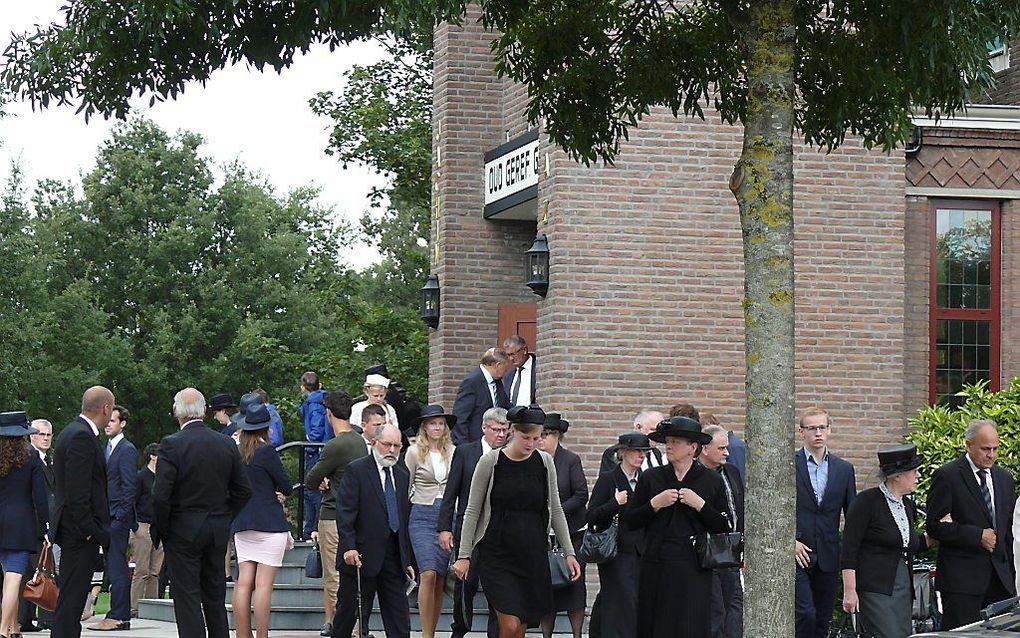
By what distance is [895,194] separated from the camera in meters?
18.1

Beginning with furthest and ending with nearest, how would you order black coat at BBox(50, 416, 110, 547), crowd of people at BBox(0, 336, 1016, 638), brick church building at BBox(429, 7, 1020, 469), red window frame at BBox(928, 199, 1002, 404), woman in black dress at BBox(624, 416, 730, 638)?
red window frame at BBox(928, 199, 1002, 404) → brick church building at BBox(429, 7, 1020, 469) → black coat at BBox(50, 416, 110, 547) → crowd of people at BBox(0, 336, 1016, 638) → woman in black dress at BBox(624, 416, 730, 638)

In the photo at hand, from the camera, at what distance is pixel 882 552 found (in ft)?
40.4

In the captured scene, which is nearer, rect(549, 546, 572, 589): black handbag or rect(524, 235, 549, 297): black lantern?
rect(549, 546, 572, 589): black handbag

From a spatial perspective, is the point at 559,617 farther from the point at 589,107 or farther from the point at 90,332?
the point at 90,332

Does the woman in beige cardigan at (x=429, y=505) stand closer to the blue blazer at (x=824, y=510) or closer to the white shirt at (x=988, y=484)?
the blue blazer at (x=824, y=510)

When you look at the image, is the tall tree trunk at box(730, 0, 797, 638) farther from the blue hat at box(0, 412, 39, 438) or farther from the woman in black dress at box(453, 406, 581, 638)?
the blue hat at box(0, 412, 39, 438)

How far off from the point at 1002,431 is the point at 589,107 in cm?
682

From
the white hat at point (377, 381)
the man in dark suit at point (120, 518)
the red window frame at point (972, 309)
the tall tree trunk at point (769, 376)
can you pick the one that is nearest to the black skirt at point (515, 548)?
the tall tree trunk at point (769, 376)

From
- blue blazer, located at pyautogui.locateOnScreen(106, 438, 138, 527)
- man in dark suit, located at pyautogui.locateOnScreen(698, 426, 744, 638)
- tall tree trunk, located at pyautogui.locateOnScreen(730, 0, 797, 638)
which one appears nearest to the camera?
tall tree trunk, located at pyautogui.locateOnScreen(730, 0, 797, 638)

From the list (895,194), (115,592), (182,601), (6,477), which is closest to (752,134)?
(182,601)

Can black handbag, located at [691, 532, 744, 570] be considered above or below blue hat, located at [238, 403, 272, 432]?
below

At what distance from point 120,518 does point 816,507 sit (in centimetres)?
762

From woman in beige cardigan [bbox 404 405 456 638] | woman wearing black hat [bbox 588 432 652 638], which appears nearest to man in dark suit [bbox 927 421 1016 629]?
woman wearing black hat [bbox 588 432 652 638]

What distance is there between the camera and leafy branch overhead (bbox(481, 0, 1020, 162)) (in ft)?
34.7
